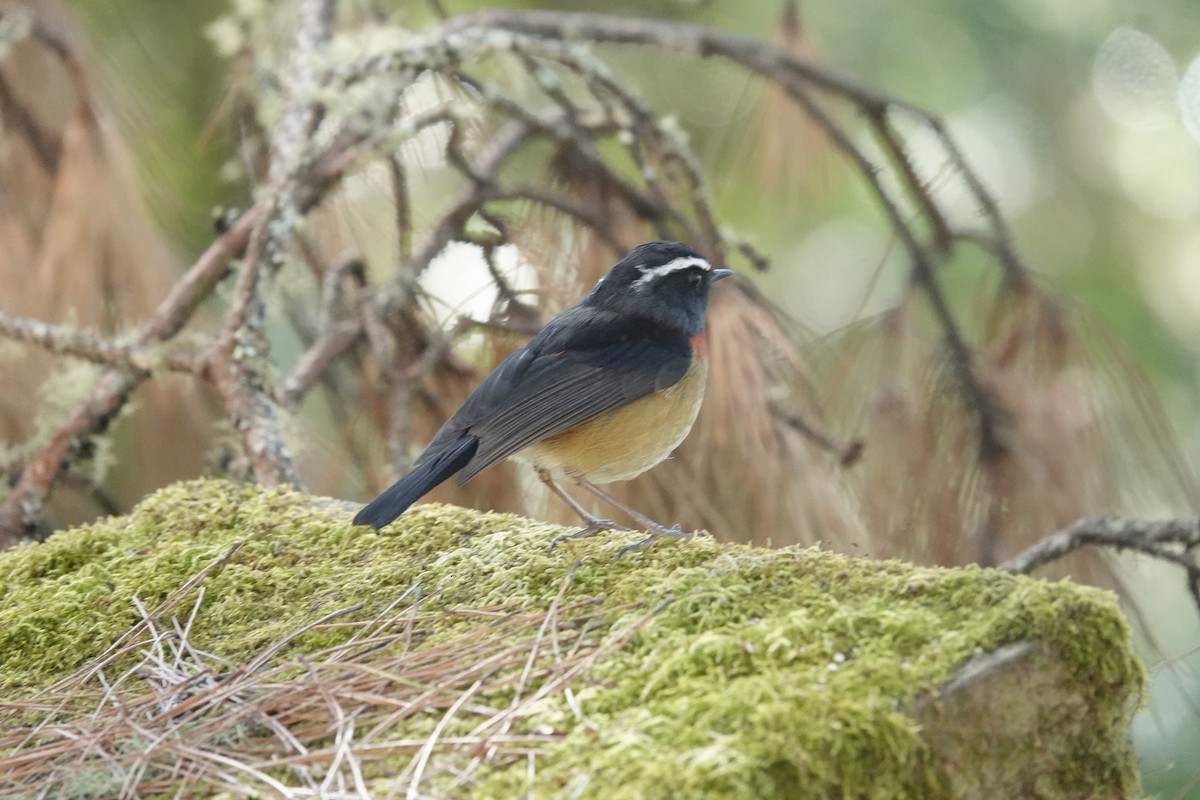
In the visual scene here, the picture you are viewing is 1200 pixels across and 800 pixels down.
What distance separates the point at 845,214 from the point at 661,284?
15.0 feet

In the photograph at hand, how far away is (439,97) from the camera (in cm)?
381

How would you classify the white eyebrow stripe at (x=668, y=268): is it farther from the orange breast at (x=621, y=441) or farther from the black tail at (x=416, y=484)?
the black tail at (x=416, y=484)

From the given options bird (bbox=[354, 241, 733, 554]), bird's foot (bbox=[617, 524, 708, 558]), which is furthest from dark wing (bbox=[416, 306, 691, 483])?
bird's foot (bbox=[617, 524, 708, 558])

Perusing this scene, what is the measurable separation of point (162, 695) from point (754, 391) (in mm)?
1812

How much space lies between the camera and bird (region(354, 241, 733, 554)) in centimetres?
274

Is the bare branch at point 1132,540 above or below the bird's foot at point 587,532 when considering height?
below

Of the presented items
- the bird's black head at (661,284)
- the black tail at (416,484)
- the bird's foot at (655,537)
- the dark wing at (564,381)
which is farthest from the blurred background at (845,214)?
the black tail at (416,484)

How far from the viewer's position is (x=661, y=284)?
10.4 ft

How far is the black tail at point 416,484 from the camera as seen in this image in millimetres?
2361

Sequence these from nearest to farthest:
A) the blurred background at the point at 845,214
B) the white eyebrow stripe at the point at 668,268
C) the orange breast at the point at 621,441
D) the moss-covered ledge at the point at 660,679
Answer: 1. the moss-covered ledge at the point at 660,679
2. the orange breast at the point at 621,441
3. the white eyebrow stripe at the point at 668,268
4. the blurred background at the point at 845,214

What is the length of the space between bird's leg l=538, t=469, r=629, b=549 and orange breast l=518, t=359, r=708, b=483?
0.35ft

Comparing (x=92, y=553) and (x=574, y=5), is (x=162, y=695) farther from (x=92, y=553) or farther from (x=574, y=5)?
(x=574, y=5)

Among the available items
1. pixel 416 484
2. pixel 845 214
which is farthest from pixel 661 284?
pixel 845 214

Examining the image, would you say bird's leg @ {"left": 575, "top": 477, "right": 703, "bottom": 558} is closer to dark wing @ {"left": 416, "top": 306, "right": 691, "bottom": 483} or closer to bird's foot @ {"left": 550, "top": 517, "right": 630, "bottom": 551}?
bird's foot @ {"left": 550, "top": 517, "right": 630, "bottom": 551}
